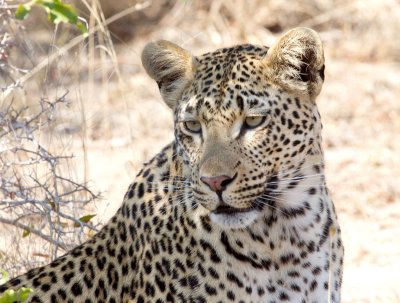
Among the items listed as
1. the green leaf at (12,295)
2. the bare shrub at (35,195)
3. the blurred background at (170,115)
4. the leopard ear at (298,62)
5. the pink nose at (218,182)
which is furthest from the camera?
the blurred background at (170,115)

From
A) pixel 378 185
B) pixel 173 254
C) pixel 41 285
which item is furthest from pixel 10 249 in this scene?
pixel 378 185

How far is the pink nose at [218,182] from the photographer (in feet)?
16.7

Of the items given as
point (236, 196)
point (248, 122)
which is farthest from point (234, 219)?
point (248, 122)

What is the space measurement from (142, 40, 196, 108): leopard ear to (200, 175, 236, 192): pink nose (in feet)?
Answer: 2.42

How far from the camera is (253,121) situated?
5.31 metres

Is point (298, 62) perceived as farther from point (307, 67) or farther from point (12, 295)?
point (12, 295)

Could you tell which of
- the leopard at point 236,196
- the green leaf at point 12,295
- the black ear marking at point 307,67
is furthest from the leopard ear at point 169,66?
the green leaf at point 12,295

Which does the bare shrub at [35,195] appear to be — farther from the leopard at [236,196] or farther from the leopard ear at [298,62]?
the leopard ear at [298,62]

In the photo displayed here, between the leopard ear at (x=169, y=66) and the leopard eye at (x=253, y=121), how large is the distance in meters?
0.49

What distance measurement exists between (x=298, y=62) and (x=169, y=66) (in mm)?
757

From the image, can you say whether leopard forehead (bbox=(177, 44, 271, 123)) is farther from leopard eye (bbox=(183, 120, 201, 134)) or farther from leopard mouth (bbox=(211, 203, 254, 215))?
leopard mouth (bbox=(211, 203, 254, 215))

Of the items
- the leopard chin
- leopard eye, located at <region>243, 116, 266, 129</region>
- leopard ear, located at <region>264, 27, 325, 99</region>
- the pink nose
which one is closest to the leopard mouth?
the leopard chin

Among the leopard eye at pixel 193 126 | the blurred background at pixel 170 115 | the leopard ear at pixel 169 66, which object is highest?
the blurred background at pixel 170 115

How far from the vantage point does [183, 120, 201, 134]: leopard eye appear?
542 centimetres
